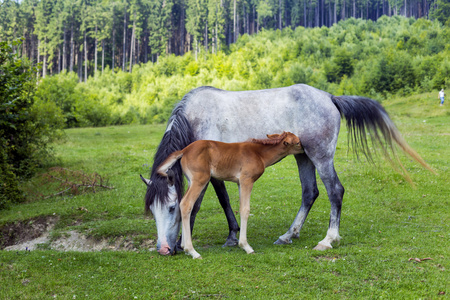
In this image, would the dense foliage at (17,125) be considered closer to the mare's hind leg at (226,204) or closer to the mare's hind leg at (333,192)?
the mare's hind leg at (226,204)

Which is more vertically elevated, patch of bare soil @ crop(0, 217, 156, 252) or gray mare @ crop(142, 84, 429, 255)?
gray mare @ crop(142, 84, 429, 255)

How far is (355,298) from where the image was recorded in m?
4.90

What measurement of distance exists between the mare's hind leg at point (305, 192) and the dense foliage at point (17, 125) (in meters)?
8.08

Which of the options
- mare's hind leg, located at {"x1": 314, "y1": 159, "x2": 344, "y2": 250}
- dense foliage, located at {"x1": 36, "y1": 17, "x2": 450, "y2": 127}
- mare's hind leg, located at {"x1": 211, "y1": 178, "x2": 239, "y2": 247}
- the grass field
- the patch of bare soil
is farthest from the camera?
dense foliage, located at {"x1": 36, "y1": 17, "x2": 450, "y2": 127}

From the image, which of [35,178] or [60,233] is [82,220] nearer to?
[60,233]

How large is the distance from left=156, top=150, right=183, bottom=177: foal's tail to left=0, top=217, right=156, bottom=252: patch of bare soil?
8.40ft

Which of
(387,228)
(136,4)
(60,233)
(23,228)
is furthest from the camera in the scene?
(136,4)

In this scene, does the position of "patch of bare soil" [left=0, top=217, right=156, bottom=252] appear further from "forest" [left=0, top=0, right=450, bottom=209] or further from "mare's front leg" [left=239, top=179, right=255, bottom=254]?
"mare's front leg" [left=239, top=179, right=255, bottom=254]

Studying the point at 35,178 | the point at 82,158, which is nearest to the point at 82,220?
the point at 35,178

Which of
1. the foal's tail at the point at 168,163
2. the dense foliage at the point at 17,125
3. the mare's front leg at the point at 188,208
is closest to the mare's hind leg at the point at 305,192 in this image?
the mare's front leg at the point at 188,208

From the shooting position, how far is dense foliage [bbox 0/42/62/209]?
463 inches

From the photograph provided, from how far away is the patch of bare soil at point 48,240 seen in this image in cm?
880

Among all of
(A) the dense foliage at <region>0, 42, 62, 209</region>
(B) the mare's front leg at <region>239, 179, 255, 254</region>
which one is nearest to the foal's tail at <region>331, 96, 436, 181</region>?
(B) the mare's front leg at <region>239, 179, 255, 254</region>

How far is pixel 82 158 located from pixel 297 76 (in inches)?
1371
